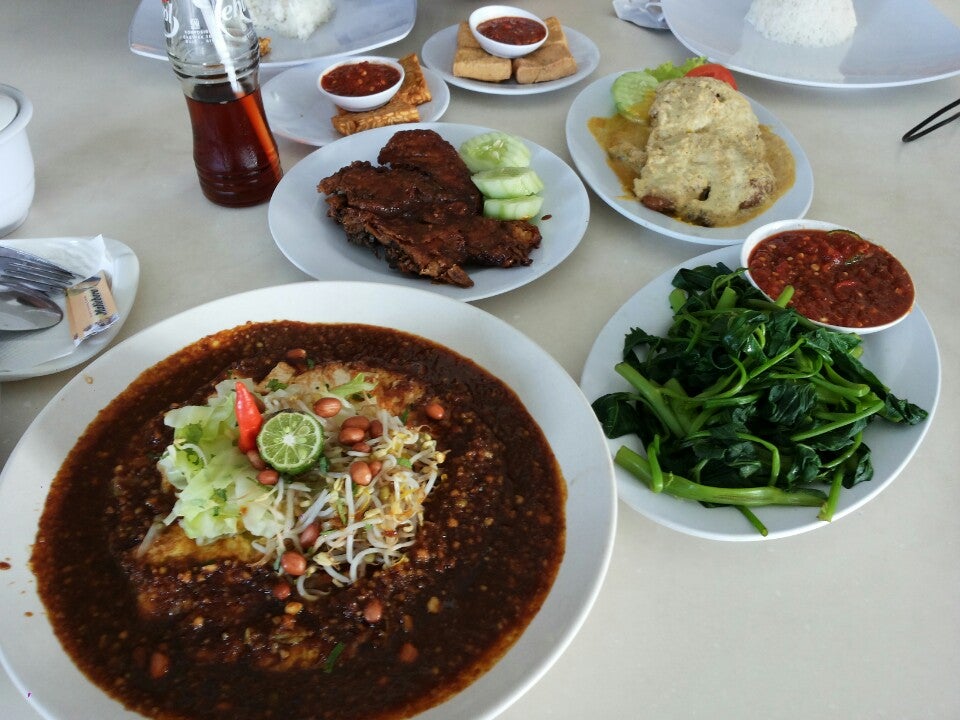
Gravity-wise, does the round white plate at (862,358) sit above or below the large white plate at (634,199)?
below

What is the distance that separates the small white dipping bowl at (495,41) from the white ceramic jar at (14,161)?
194cm

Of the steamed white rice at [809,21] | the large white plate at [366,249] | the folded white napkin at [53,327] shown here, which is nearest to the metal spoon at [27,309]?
the folded white napkin at [53,327]

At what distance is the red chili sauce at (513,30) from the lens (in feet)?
11.3

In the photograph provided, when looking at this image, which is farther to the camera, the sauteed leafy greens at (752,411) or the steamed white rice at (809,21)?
the steamed white rice at (809,21)

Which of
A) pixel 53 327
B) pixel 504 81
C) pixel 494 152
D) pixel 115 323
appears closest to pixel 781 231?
pixel 494 152

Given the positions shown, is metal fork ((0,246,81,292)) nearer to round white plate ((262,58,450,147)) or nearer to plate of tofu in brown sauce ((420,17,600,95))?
round white plate ((262,58,450,147))

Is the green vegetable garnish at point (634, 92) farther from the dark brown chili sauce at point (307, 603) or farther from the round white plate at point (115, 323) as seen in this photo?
the round white plate at point (115, 323)

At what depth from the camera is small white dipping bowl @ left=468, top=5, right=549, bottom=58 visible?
3363 mm

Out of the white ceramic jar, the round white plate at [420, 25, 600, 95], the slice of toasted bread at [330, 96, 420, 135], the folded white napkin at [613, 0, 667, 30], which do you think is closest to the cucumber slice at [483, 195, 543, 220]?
the slice of toasted bread at [330, 96, 420, 135]

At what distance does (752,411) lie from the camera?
73.4 inches

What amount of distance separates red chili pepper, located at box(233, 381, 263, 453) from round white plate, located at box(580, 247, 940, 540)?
90 cm

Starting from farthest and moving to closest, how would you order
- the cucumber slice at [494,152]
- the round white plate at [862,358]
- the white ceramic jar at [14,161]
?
the cucumber slice at [494,152], the white ceramic jar at [14,161], the round white plate at [862,358]

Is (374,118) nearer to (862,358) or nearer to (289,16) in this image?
(289,16)

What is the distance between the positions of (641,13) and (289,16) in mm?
1918
